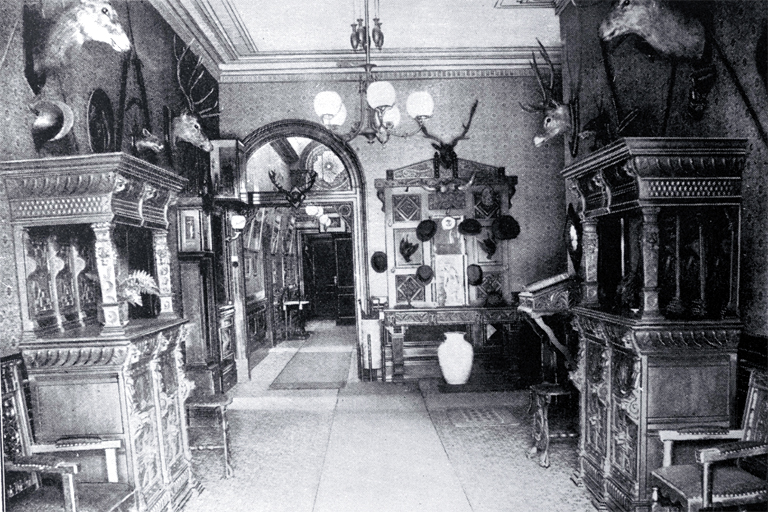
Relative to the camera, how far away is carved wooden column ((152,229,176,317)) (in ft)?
13.6

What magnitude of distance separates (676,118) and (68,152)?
14.7ft

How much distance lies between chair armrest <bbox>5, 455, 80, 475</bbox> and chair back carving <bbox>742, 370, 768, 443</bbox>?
3834mm

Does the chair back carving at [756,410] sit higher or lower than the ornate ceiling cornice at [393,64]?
lower

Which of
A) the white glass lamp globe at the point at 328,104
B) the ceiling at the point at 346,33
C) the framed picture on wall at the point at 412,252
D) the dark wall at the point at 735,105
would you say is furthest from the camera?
the framed picture on wall at the point at 412,252

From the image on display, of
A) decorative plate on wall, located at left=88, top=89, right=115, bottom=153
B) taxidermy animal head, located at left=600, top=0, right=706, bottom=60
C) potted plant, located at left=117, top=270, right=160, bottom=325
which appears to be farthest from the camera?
decorative plate on wall, located at left=88, top=89, right=115, bottom=153

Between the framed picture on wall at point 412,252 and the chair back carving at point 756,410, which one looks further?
the framed picture on wall at point 412,252

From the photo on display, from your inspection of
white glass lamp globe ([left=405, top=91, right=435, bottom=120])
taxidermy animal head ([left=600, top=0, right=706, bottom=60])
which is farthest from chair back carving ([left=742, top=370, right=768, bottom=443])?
white glass lamp globe ([left=405, top=91, right=435, bottom=120])

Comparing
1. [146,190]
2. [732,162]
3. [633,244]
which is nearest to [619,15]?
[732,162]

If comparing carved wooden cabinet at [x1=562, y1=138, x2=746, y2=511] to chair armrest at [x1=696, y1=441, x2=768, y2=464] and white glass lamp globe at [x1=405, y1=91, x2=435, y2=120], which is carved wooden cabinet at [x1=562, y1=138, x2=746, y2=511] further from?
white glass lamp globe at [x1=405, y1=91, x2=435, y2=120]

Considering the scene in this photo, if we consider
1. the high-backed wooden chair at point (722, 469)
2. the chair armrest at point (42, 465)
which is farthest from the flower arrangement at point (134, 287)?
the high-backed wooden chair at point (722, 469)

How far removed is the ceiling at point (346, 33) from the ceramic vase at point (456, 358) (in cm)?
404

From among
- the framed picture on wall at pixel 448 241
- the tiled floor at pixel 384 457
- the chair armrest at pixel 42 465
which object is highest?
the framed picture on wall at pixel 448 241

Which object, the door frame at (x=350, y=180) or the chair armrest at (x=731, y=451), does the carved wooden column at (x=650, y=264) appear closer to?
the chair armrest at (x=731, y=451)

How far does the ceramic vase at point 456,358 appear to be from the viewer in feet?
22.8
